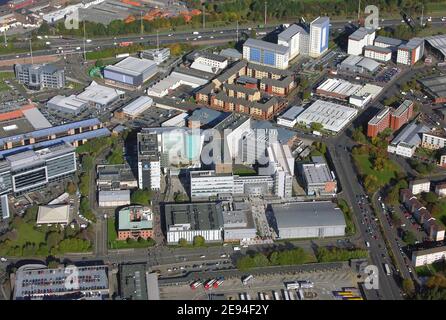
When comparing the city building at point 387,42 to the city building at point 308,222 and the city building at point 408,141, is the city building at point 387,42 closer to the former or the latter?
the city building at point 408,141

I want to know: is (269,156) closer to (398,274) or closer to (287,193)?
(287,193)

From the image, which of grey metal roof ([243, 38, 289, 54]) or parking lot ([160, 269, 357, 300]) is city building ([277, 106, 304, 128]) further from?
parking lot ([160, 269, 357, 300])

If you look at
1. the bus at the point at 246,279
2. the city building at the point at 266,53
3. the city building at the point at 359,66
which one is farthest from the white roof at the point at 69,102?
the bus at the point at 246,279

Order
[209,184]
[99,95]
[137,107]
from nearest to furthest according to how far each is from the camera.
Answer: [209,184], [137,107], [99,95]

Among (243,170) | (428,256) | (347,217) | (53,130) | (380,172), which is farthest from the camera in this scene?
(53,130)

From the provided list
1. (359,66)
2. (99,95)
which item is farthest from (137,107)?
(359,66)

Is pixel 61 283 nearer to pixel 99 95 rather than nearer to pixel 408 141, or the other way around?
pixel 99 95

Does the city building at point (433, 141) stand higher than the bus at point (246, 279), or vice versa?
the city building at point (433, 141)
